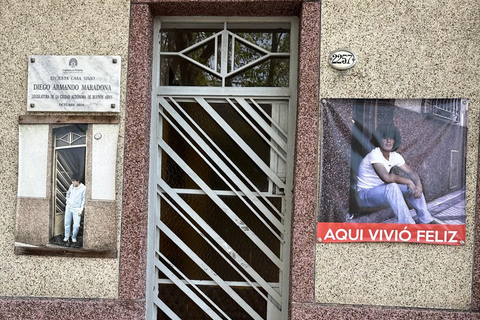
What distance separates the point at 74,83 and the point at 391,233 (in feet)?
10.2

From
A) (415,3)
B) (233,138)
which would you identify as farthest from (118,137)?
(415,3)

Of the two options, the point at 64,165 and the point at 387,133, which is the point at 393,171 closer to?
the point at 387,133

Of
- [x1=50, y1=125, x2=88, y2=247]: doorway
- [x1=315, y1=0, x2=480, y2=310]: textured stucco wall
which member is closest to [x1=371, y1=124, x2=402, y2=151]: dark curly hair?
[x1=315, y1=0, x2=480, y2=310]: textured stucco wall

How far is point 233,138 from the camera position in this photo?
4074 mm

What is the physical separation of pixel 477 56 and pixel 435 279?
1944 millimetres

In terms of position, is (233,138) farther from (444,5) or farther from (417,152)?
(444,5)

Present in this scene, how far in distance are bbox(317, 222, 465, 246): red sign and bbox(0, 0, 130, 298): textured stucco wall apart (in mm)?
1893

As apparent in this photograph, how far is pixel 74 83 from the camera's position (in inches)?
154

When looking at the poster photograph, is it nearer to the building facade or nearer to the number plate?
A: the building facade

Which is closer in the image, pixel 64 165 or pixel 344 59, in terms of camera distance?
pixel 344 59

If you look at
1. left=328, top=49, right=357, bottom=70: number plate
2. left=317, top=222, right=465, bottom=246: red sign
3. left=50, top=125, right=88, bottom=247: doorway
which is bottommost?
left=317, top=222, right=465, bottom=246: red sign

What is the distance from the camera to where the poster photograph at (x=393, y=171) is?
370cm

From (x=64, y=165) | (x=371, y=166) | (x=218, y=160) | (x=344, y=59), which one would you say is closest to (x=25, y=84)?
(x=64, y=165)

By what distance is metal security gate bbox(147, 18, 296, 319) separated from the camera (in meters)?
4.04
